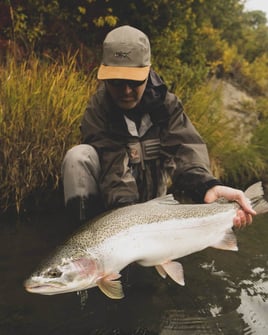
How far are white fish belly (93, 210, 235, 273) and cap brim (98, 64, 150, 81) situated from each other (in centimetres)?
87

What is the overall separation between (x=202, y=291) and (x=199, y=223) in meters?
0.58

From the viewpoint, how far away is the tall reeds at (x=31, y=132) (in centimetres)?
387

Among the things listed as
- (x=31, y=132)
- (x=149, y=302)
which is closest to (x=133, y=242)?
(x=149, y=302)

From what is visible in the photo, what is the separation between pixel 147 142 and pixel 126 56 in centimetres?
56

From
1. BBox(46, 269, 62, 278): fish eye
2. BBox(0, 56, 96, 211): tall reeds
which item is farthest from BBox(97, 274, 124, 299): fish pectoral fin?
BBox(0, 56, 96, 211): tall reeds

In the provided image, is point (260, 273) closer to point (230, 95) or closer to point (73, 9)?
point (73, 9)

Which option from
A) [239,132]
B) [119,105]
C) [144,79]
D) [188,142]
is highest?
[144,79]

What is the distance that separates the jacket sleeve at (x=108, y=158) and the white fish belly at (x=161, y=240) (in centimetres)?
43

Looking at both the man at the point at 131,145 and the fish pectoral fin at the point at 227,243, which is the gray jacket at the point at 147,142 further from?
the fish pectoral fin at the point at 227,243

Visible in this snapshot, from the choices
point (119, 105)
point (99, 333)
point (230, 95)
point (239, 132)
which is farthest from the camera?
point (230, 95)

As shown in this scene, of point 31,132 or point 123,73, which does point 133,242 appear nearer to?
point 123,73

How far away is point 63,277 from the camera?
2.02m

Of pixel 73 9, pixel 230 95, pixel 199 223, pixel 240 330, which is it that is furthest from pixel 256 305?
pixel 230 95

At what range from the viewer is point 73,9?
7.00m
